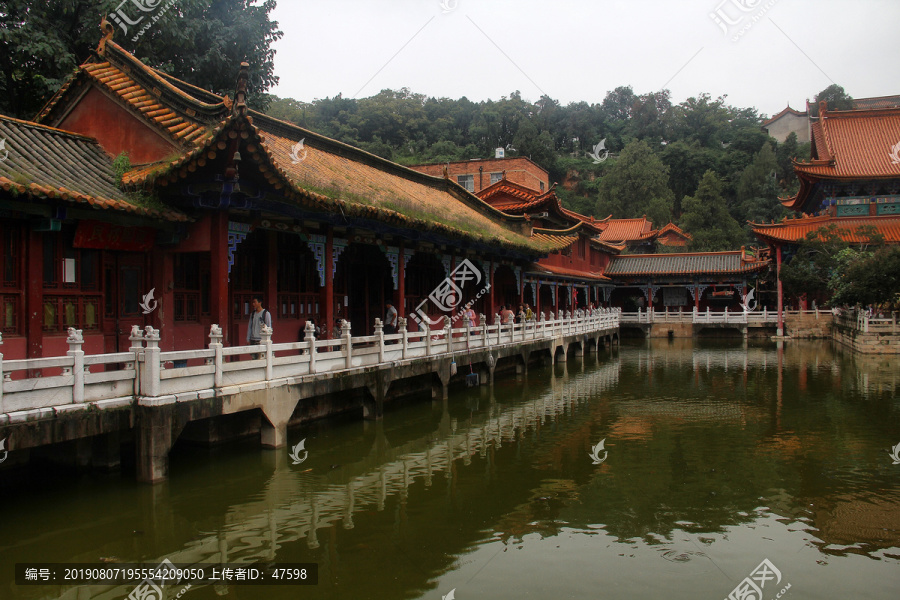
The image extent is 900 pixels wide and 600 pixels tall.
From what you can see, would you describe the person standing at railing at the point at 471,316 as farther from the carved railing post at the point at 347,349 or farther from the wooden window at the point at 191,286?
the wooden window at the point at 191,286

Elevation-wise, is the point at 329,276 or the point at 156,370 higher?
the point at 329,276

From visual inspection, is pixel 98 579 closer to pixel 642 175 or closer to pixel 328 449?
pixel 328 449

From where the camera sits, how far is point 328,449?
34.4 ft

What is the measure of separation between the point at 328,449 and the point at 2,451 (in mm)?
4733

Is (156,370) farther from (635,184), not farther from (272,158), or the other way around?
(635,184)

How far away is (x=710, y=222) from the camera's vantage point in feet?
185

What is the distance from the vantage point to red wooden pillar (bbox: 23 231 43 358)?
8.64 metres

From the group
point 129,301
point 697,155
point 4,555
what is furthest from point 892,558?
point 697,155

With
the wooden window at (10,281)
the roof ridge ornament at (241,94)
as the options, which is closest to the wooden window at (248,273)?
the roof ridge ornament at (241,94)

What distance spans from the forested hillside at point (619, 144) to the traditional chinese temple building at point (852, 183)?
1828 cm

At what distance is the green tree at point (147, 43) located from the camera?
17.2 m

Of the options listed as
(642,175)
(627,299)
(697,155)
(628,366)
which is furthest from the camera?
(697,155)

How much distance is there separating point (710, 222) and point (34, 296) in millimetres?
55906

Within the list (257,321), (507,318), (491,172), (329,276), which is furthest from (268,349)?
(491,172)
